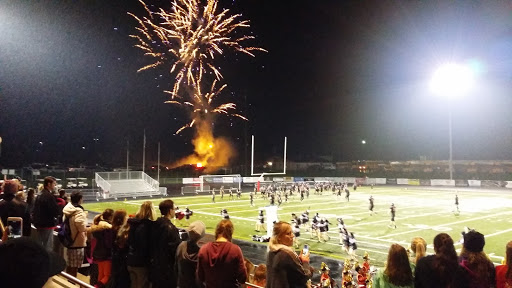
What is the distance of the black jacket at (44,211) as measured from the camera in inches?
314

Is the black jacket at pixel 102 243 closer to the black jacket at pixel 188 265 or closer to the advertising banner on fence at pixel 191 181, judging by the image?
the black jacket at pixel 188 265

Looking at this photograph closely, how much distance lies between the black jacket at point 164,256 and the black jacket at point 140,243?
0.27ft

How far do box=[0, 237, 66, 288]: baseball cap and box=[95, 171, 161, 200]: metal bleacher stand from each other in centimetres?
3921

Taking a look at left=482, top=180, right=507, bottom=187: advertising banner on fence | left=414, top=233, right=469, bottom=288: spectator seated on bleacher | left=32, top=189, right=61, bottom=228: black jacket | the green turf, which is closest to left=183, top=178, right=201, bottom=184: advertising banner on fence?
the green turf

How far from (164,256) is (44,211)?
4.05 m

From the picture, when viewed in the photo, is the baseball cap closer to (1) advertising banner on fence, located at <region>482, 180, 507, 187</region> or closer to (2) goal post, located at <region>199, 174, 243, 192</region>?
(2) goal post, located at <region>199, 174, 243, 192</region>

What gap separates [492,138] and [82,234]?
287ft

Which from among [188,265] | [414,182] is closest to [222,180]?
[414,182]

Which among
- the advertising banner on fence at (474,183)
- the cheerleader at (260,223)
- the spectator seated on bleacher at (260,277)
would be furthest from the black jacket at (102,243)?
the advertising banner on fence at (474,183)

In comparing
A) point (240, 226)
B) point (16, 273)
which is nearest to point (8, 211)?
point (16, 273)

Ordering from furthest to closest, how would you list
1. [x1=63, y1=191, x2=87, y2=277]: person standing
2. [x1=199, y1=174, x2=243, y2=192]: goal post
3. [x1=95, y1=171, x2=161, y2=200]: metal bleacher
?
[x1=199, y1=174, x2=243, y2=192]: goal post → [x1=95, y1=171, x2=161, y2=200]: metal bleacher → [x1=63, y1=191, x2=87, y2=277]: person standing

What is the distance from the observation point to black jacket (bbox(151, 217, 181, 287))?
524cm

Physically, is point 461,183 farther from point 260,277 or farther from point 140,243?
point 140,243

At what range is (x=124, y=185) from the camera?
138ft
